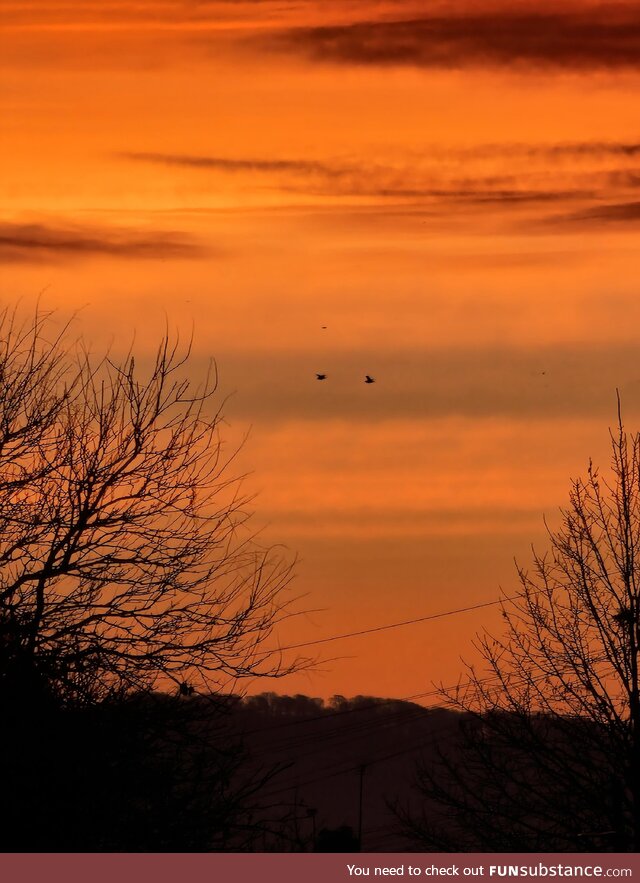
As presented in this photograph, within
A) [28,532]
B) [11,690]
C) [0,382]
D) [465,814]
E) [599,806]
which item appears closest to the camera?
[11,690]

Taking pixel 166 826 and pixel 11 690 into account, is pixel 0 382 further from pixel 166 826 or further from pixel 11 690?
pixel 166 826

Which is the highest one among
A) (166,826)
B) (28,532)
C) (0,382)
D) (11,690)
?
(0,382)

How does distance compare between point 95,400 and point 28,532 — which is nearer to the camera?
point 28,532

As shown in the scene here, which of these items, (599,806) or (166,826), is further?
(599,806)

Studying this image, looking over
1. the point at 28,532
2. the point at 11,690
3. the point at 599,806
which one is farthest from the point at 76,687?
the point at 599,806

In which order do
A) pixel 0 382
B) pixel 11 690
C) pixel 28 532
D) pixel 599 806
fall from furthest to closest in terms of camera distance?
pixel 599 806 → pixel 0 382 → pixel 28 532 → pixel 11 690

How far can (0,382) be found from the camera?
1822cm

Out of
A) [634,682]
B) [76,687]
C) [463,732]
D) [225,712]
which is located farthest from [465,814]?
[76,687]

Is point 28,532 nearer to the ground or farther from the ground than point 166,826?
farther from the ground

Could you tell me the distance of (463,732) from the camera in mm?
24328

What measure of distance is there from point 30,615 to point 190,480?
264cm

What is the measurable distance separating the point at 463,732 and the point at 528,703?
40.9 inches

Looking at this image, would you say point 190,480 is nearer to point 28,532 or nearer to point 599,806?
point 28,532

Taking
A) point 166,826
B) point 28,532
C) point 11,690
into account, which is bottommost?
point 166,826
